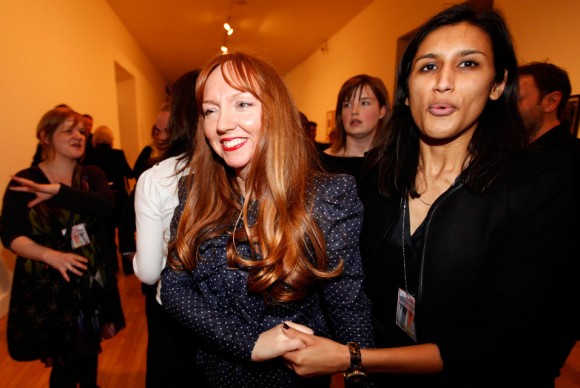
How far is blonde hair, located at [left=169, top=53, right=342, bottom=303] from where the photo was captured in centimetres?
99

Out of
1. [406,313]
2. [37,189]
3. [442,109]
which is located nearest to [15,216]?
[37,189]

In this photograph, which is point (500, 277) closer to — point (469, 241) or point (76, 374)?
point (469, 241)

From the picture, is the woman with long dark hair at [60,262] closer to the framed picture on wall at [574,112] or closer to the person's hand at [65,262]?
the person's hand at [65,262]

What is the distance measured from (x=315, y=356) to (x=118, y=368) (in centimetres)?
232

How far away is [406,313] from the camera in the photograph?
3.55 feet

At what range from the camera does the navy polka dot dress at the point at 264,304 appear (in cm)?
100

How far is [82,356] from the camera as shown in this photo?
186cm

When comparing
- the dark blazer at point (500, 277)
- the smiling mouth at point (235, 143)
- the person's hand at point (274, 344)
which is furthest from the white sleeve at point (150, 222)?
the dark blazer at point (500, 277)

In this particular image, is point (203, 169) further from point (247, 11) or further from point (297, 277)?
point (247, 11)

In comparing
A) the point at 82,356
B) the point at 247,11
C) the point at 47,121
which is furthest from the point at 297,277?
the point at 247,11

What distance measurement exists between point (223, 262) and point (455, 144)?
0.88 meters

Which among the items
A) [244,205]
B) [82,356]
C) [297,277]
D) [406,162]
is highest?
[406,162]

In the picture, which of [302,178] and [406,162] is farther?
[406,162]

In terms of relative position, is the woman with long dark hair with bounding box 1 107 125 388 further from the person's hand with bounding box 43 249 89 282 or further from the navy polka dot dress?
the navy polka dot dress
